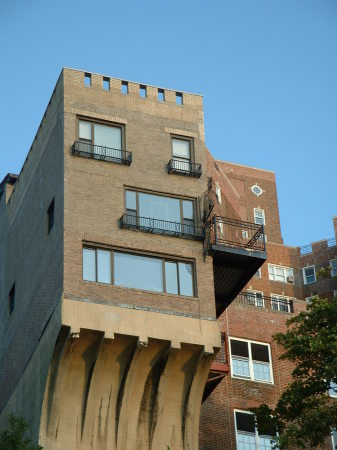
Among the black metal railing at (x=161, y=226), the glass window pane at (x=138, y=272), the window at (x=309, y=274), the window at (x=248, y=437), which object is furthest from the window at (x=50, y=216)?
the window at (x=309, y=274)

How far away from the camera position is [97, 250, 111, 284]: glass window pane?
43.6m

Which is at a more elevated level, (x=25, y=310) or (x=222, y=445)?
(x=25, y=310)

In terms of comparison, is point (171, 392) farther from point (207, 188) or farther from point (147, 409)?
point (207, 188)

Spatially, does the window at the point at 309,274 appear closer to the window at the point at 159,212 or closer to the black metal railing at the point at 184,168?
the black metal railing at the point at 184,168

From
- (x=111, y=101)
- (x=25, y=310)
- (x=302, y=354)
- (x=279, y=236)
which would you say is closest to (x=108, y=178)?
(x=111, y=101)

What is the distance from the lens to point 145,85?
4938 centimetres

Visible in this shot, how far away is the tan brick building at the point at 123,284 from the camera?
42.2 meters

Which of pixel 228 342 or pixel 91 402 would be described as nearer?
pixel 91 402

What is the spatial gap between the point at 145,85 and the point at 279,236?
53.2 m

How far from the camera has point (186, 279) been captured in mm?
45156

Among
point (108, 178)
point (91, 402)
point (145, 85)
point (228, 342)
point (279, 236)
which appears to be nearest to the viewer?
point (91, 402)

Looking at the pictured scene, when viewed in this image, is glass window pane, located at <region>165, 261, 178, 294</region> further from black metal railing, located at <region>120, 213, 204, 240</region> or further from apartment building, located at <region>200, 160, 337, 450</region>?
apartment building, located at <region>200, 160, 337, 450</region>

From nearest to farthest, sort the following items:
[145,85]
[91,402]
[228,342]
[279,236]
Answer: [91,402]
[145,85]
[228,342]
[279,236]

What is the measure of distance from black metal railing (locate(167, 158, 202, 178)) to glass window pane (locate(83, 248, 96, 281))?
18.7 feet
